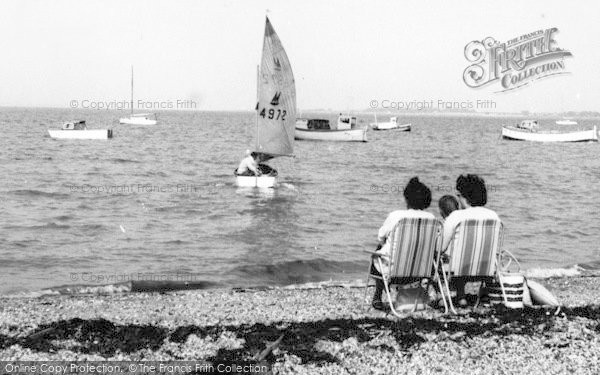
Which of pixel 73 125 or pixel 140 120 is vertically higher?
pixel 140 120

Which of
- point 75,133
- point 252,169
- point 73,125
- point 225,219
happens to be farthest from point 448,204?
point 73,125

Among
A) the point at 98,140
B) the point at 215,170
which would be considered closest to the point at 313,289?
the point at 215,170

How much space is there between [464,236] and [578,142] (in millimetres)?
70901

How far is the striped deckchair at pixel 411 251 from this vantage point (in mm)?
6148

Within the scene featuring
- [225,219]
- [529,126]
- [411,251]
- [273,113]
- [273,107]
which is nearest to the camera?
[411,251]

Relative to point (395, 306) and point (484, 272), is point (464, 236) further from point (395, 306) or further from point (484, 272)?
point (395, 306)

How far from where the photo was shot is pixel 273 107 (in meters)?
24.2

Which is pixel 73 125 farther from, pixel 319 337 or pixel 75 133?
pixel 319 337

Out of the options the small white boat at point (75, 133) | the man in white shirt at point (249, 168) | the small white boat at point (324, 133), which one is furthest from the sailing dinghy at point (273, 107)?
the small white boat at point (324, 133)

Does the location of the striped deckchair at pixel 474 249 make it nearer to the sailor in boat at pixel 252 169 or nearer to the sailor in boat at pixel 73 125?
the sailor in boat at pixel 252 169

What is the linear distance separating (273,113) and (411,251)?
18.5 metres

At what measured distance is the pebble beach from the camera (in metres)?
5.19

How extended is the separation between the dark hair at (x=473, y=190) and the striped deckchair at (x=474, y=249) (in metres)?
0.23

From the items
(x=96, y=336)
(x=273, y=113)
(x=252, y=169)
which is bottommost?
(x=96, y=336)
